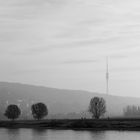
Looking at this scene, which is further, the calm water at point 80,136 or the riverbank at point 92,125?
the riverbank at point 92,125

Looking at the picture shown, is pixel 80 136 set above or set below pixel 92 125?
below

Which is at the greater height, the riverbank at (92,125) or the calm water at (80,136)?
the riverbank at (92,125)

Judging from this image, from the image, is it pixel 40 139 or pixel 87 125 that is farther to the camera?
pixel 87 125

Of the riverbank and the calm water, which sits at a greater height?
the riverbank

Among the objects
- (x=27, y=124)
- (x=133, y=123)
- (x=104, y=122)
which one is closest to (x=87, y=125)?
(x=104, y=122)

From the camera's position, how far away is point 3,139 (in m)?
112

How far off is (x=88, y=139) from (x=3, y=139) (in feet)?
78.2

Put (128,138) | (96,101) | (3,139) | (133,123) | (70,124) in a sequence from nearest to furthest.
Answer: (128,138) → (3,139) → (133,123) → (70,124) → (96,101)

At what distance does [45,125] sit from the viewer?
6777 inches

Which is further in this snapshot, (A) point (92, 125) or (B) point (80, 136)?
(A) point (92, 125)

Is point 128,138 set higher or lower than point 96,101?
lower

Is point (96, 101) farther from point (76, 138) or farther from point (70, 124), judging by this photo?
point (76, 138)

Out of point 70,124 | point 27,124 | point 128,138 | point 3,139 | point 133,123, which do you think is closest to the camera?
point 128,138

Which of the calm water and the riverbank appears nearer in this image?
the calm water
